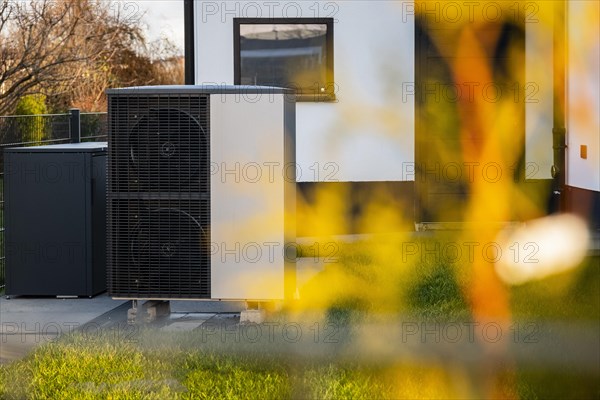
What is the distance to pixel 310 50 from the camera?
14883 mm

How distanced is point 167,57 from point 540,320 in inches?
926

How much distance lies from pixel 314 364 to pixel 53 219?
3.76 meters

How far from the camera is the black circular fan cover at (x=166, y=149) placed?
912 cm

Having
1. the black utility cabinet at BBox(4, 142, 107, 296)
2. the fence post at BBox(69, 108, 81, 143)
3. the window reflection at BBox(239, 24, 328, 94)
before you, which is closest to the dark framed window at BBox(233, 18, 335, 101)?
the window reflection at BBox(239, 24, 328, 94)

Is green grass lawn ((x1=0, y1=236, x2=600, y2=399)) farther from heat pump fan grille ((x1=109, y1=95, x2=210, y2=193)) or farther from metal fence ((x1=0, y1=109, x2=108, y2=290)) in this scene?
metal fence ((x1=0, y1=109, x2=108, y2=290))

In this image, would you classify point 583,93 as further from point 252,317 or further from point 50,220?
point 50,220

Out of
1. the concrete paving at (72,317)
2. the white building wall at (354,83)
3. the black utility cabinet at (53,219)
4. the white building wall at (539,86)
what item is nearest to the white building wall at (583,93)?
the white building wall at (539,86)

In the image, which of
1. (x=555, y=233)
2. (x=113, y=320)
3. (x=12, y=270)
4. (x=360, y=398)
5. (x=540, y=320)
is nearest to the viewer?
(x=360, y=398)

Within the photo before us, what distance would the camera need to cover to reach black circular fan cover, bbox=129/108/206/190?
912 cm

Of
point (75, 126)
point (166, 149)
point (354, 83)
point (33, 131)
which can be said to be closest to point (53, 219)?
point (166, 149)

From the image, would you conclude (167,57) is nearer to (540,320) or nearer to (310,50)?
(310,50)

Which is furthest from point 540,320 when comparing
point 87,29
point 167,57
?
point 167,57

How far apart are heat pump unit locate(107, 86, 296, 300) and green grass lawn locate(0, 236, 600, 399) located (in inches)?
20.0

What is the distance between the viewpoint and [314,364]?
297 inches
